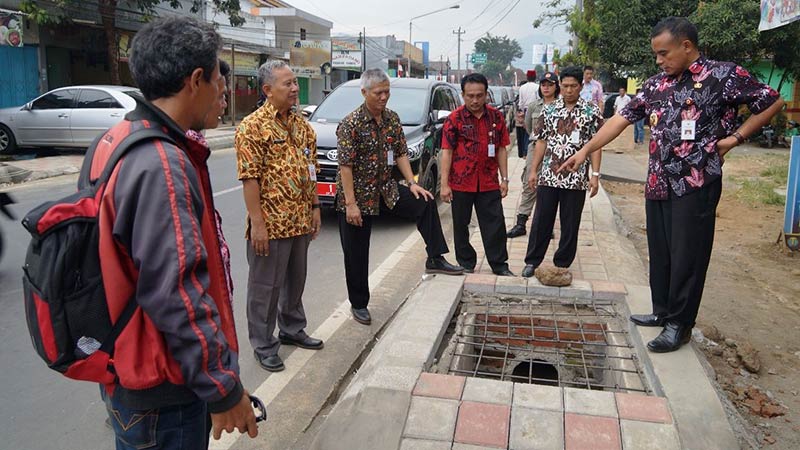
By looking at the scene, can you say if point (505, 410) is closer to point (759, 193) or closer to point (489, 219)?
point (489, 219)

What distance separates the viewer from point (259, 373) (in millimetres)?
3770

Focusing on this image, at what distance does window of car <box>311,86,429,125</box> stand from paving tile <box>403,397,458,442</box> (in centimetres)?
572

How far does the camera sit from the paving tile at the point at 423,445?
2.53 m

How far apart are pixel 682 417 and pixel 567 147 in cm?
274

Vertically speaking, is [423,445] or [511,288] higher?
[511,288]

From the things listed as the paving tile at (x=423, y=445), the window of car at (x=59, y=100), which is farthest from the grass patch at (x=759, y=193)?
the window of car at (x=59, y=100)

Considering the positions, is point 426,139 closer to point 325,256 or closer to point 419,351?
point 325,256

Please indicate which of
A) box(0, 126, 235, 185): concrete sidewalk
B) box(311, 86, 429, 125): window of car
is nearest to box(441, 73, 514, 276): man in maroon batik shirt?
box(311, 86, 429, 125): window of car

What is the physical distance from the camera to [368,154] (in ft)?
14.3

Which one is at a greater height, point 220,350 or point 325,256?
point 220,350

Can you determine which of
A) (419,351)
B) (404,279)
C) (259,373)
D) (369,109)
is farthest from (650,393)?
(404,279)

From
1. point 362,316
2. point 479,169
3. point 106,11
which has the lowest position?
point 362,316

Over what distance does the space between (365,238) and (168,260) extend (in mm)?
2990

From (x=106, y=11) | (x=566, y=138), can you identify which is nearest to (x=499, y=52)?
(x=106, y=11)
